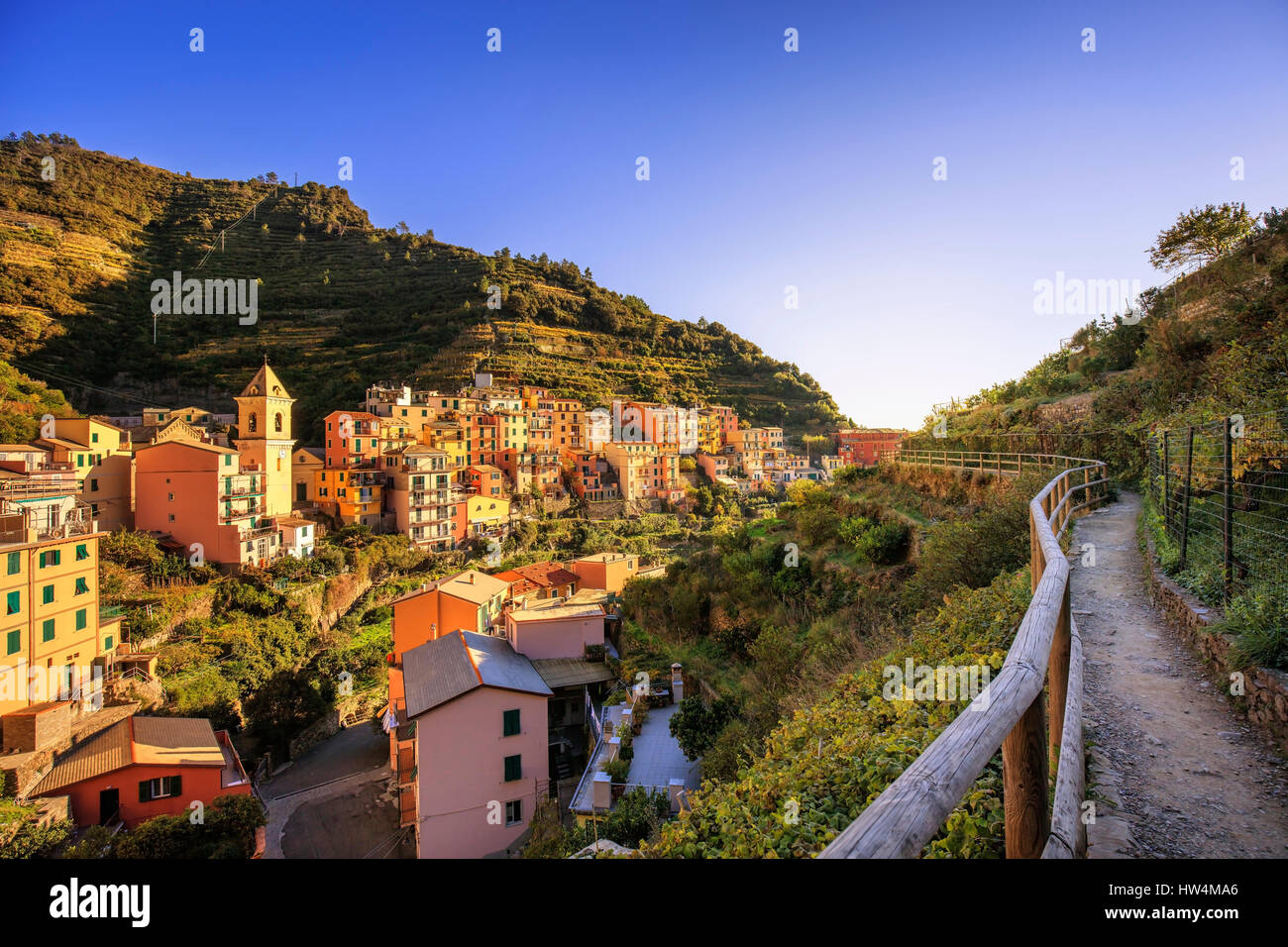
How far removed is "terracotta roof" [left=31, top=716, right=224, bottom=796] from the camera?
44.9 feet

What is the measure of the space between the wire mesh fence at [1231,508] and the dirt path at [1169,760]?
68 cm

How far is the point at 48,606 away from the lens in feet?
52.5

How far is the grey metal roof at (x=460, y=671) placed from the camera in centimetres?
1378

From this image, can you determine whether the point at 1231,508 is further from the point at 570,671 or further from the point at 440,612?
the point at 440,612

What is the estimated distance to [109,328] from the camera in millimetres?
52156

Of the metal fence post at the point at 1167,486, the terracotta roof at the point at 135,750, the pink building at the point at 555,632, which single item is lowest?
the terracotta roof at the point at 135,750

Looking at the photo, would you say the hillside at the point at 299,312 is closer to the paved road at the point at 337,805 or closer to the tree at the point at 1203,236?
the paved road at the point at 337,805

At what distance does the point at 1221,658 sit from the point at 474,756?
564 inches

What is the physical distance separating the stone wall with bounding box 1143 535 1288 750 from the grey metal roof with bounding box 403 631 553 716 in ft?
43.0

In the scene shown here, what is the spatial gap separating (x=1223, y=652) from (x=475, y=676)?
14.0 meters

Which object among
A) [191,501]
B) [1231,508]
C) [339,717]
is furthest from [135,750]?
[1231,508]

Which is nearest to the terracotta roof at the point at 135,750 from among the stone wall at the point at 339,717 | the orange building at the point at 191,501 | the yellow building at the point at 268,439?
the stone wall at the point at 339,717
